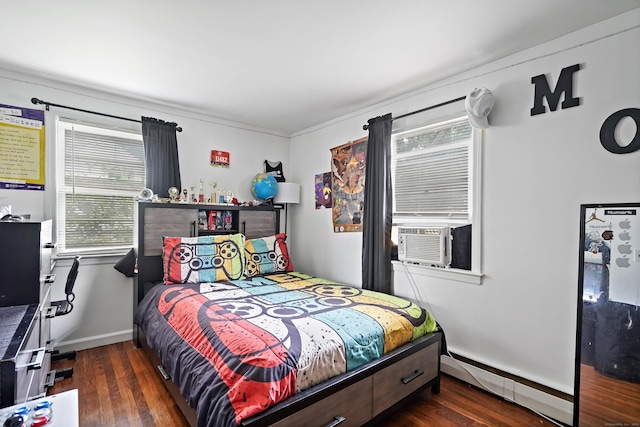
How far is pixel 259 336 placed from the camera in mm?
1607

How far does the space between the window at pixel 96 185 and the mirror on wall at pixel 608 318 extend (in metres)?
3.83

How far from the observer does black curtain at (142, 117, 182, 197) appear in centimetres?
311

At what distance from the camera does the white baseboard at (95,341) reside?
279 cm

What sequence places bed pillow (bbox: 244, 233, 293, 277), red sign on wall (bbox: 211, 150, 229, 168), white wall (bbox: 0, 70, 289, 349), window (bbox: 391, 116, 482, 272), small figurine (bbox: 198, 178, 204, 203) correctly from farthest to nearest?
red sign on wall (bbox: 211, 150, 229, 168) → small figurine (bbox: 198, 178, 204, 203) → bed pillow (bbox: 244, 233, 293, 277) → white wall (bbox: 0, 70, 289, 349) → window (bbox: 391, 116, 482, 272)

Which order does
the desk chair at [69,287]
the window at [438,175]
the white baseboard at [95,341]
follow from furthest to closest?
the white baseboard at [95,341] → the window at [438,175] → the desk chair at [69,287]

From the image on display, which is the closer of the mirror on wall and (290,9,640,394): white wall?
the mirror on wall

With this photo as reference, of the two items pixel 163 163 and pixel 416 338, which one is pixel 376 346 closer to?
pixel 416 338

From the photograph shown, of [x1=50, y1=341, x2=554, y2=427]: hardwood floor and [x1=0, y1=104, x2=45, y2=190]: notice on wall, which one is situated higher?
[x1=0, y1=104, x2=45, y2=190]: notice on wall

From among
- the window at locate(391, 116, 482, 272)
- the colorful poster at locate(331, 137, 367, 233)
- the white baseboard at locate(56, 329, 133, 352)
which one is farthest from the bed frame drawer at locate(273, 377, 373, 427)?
the white baseboard at locate(56, 329, 133, 352)

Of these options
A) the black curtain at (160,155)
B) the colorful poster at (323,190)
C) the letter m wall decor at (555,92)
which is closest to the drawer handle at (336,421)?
the letter m wall decor at (555,92)

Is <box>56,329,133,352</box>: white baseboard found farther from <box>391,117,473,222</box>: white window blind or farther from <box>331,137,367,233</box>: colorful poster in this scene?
<box>391,117,473,222</box>: white window blind

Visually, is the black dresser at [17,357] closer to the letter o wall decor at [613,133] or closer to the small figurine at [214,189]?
the small figurine at [214,189]

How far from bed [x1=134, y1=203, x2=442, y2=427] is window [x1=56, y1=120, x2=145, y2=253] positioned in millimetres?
699

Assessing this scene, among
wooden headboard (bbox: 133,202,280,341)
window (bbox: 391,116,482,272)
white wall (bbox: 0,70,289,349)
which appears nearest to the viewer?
window (bbox: 391,116,482,272)
